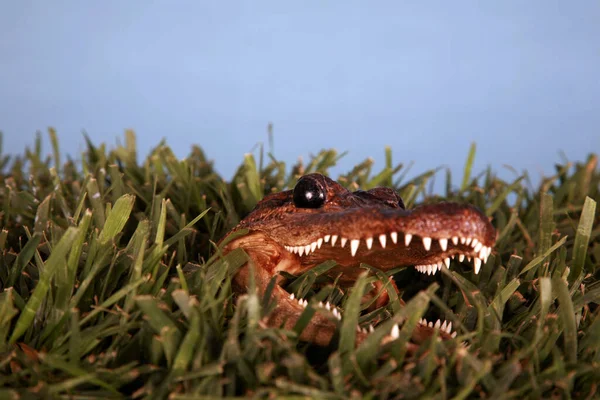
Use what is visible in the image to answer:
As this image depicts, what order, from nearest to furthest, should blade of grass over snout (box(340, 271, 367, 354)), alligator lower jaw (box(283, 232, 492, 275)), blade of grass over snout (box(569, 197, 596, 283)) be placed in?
blade of grass over snout (box(340, 271, 367, 354)), alligator lower jaw (box(283, 232, 492, 275)), blade of grass over snout (box(569, 197, 596, 283))

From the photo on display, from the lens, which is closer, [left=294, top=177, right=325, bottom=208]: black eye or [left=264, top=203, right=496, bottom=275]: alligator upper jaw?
[left=264, top=203, right=496, bottom=275]: alligator upper jaw

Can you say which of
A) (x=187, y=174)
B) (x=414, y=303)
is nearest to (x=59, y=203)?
(x=187, y=174)

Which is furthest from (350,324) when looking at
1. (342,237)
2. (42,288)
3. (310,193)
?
(42,288)

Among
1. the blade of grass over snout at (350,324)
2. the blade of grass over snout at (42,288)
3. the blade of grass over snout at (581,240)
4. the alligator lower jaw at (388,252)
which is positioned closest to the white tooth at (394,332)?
the blade of grass over snout at (350,324)

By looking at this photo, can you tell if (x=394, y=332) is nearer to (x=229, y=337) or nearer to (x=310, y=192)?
(x=229, y=337)

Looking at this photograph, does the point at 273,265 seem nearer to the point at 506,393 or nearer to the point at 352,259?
the point at 352,259

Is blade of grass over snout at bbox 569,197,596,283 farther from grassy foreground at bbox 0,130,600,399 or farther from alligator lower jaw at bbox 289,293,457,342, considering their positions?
alligator lower jaw at bbox 289,293,457,342

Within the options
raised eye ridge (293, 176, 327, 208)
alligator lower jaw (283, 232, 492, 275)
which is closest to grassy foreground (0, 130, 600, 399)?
alligator lower jaw (283, 232, 492, 275)
